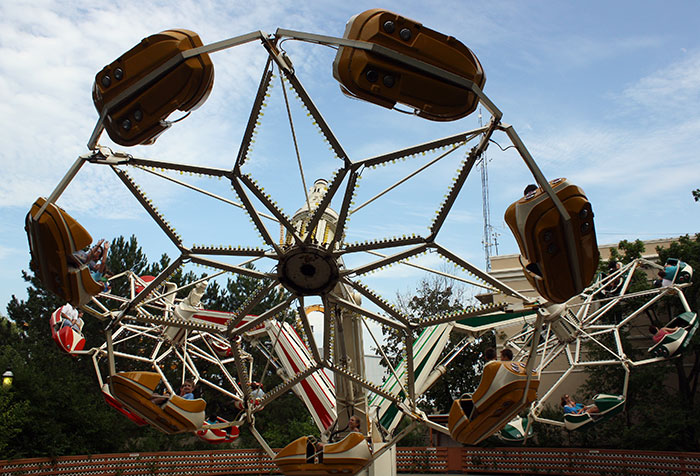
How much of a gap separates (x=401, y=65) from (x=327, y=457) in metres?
6.36

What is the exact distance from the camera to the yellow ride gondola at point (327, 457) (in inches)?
380

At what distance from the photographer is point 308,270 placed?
9336 mm

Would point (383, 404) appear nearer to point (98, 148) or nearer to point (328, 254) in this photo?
point (328, 254)

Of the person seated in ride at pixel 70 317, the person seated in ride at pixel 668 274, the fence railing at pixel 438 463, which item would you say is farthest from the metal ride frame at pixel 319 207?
the fence railing at pixel 438 463

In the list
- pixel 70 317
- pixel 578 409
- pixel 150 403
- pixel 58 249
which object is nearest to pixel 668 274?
pixel 578 409

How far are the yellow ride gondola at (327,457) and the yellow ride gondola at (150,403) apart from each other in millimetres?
2006

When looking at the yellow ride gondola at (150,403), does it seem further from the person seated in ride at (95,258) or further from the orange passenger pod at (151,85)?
the orange passenger pod at (151,85)

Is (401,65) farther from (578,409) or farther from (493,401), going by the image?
(578,409)

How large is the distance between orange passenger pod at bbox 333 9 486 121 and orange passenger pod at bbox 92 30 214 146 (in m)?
1.86

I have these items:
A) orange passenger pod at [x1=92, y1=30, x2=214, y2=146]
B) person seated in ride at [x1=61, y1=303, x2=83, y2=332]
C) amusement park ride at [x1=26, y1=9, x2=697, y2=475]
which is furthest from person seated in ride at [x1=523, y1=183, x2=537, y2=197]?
person seated in ride at [x1=61, y1=303, x2=83, y2=332]

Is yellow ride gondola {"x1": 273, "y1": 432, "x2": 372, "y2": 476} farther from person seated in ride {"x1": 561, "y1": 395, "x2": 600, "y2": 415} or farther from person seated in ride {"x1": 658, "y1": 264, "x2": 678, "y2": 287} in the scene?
person seated in ride {"x1": 658, "y1": 264, "x2": 678, "y2": 287}

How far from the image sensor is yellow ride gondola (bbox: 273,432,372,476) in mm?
9641

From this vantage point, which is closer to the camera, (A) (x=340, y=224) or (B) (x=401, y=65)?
(B) (x=401, y=65)

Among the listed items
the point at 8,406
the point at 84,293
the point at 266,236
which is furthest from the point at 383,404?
the point at 8,406
